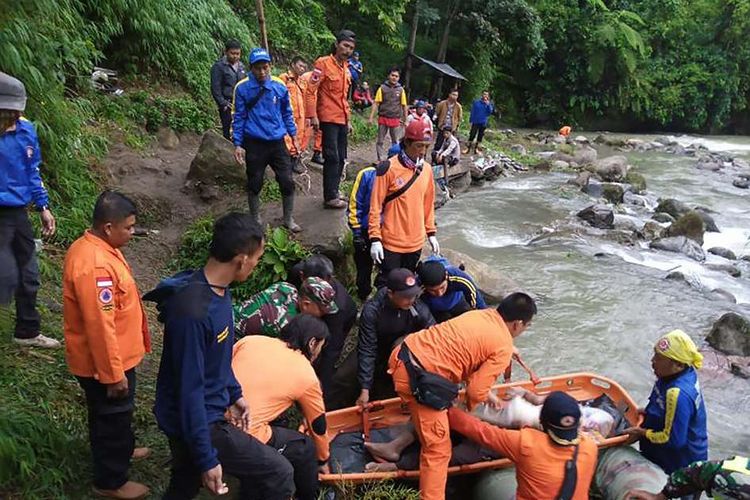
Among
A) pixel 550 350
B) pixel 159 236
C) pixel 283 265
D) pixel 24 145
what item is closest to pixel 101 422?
pixel 24 145

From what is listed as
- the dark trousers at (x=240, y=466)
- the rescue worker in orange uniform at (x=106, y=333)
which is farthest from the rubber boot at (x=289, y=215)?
the dark trousers at (x=240, y=466)

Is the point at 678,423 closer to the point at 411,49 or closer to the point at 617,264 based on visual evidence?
the point at 617,264

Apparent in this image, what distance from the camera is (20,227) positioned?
387 cm

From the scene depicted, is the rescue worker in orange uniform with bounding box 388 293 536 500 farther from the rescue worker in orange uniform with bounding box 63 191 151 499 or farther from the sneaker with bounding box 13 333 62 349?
the sneaker with bounding box 13 333 62 349

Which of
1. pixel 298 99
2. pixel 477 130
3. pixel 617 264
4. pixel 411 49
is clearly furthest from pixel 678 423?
pixel 411 49

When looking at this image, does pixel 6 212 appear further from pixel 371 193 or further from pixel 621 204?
pixel 621 204

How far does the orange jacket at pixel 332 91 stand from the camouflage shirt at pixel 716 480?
4.97 m

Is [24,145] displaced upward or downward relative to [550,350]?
upward

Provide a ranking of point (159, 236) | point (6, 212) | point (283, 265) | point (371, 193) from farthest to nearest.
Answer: point (159, 236)
point (283, 265)
point (371, 193)
point (6, 212)

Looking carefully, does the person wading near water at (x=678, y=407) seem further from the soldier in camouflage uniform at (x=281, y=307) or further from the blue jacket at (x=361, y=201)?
the blue jacket at (x=361, y=201)

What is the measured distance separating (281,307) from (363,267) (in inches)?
61.2

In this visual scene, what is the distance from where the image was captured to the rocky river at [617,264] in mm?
6809

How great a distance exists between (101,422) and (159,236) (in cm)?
407

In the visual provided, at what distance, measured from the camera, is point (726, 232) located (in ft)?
43.2
